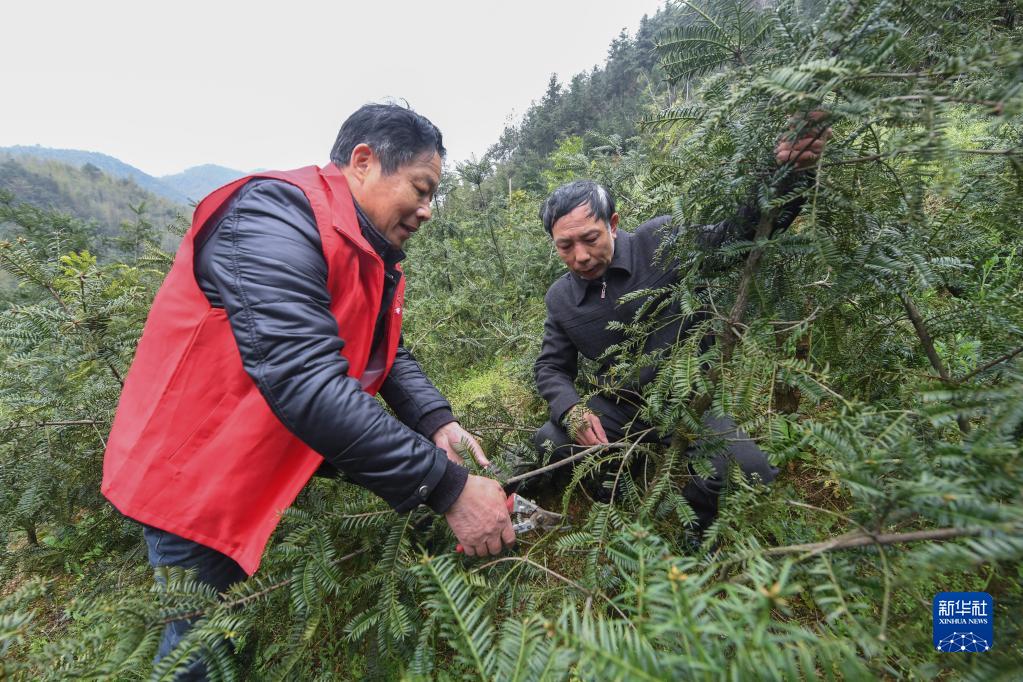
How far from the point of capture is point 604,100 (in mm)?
38375

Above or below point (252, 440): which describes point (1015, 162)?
above

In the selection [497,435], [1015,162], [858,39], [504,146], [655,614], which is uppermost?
[504,146]

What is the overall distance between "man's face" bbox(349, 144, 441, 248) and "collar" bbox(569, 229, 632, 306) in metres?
1.19

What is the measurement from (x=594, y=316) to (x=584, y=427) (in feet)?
2.75

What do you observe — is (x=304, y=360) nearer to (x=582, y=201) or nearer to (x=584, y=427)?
(x=584, y=427)

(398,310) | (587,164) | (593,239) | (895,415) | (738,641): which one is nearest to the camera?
(738,641)

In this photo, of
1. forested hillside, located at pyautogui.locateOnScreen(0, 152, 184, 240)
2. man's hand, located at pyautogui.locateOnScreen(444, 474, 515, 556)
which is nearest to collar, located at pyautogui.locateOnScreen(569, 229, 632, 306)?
man's hand, located at pyautogui.locateOnScreen(444, 474, 515, 556)

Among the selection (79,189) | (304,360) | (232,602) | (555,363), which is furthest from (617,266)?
(79,189)

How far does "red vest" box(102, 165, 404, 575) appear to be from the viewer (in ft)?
4.73

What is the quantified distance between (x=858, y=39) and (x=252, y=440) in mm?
1999

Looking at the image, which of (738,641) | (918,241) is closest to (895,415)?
(918,241)

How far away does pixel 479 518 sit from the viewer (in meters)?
1.37

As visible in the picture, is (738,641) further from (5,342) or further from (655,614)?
(5,342)

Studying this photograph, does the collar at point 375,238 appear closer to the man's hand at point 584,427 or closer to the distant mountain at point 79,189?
the man's hand at point 584,427
